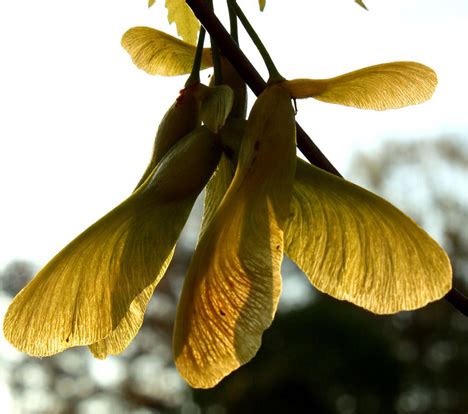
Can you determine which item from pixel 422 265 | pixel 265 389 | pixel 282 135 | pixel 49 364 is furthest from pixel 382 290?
pixel 49 364

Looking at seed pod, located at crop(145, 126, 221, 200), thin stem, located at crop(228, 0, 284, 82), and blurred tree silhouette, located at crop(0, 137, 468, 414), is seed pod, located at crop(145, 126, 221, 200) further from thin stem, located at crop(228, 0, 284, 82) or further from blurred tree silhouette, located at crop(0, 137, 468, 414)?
blurred tree silhouette, located at crop(0, 137, 468, 414)

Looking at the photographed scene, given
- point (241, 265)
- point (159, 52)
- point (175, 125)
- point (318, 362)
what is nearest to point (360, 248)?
point (241, 265)

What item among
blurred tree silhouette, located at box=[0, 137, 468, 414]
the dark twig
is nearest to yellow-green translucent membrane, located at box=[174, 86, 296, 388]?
the dark twig

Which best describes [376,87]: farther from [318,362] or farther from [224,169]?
[318,362]

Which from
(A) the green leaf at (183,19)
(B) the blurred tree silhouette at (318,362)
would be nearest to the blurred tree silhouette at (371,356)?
(B) the blurred tree silhouette at (318,362)

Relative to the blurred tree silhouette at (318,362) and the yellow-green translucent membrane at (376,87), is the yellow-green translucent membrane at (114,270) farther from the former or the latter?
the blurred tree silhouette at (318,362)

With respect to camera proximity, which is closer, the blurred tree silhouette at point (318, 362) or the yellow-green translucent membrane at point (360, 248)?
the yellow-green translucent membrane at point (360, 248)
